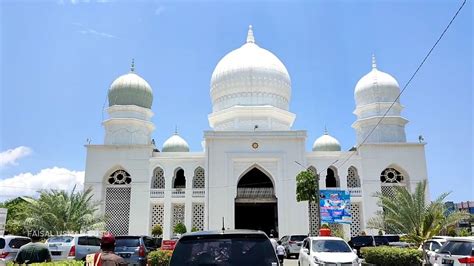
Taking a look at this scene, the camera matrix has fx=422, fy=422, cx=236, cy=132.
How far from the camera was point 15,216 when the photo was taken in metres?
38.2

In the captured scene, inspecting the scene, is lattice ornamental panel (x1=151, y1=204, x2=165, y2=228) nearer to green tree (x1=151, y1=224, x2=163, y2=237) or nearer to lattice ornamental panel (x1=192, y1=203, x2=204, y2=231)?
green tree (x1=151, y1=224, x2=163, y2=237)

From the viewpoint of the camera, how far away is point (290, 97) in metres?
37.2

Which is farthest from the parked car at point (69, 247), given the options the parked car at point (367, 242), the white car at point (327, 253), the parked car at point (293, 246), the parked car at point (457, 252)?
the parked car at point (367, 242)

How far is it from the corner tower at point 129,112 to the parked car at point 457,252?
27.0 metres

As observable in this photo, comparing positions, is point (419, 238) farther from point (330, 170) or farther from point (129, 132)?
point (129, 132)

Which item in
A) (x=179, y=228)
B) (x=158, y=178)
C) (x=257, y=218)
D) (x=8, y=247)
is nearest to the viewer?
(x=8, y=247)

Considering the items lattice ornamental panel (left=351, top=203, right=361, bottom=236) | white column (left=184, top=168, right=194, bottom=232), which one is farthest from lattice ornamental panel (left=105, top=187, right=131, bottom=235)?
lattice ornamental panel (left=351, top=203, right=361, bottom=236)

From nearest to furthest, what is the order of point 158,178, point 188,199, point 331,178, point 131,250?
point 131,250, point 188,199, point 158,178, point 331,178

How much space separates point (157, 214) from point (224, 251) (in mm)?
27811

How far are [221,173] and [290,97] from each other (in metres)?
10.6

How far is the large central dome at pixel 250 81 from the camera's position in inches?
1362

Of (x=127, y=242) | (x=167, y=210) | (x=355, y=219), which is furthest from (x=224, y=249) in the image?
(x=355, y=219)

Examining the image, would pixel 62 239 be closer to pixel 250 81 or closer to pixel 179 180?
pixel 179 180

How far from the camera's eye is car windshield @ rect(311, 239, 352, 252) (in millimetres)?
12180
